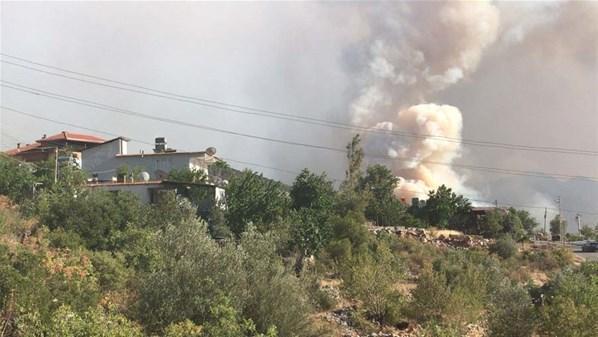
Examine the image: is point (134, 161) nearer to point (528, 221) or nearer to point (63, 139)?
point (63, 139)

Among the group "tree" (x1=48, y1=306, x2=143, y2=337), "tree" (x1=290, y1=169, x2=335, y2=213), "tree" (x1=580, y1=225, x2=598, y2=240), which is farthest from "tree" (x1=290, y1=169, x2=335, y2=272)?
"tree" (x1=580, y1=225, x2=598, y2=240)

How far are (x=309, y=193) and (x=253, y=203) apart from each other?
5.58 m

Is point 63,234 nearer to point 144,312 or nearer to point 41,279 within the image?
point 41,279

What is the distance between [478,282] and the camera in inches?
1093

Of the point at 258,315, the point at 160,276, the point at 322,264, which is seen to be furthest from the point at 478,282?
the point at 160,276

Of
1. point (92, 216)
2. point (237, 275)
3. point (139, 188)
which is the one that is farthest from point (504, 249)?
point (237, 275)

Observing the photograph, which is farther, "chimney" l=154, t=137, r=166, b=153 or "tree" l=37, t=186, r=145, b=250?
"chimney" l=154, t=137, r=166, b=153

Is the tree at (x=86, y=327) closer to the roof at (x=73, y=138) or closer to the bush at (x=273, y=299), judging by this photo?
the bush at (x=273, y=299)

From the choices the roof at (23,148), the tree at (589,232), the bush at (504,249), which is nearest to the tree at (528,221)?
the tree at (589,232)

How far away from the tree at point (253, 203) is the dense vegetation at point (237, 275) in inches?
4.7

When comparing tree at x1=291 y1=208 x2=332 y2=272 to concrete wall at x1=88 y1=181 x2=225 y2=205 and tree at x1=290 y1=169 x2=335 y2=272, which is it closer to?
tree at x1=290 y1=169 x2=335 y2=272

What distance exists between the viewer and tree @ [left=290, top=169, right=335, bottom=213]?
46.2 m

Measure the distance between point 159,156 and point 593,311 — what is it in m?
49.8

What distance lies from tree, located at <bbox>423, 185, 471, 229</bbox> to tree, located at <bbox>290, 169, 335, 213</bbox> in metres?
19.1
